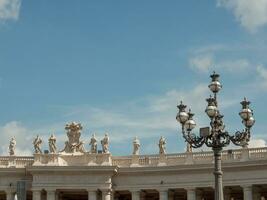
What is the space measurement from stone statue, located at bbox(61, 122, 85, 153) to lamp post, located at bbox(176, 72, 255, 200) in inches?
1697

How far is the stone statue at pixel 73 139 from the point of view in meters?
80.9

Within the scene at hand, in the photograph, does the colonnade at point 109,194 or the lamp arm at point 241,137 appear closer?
the lamp arm at point 241,137

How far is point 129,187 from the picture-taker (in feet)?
258

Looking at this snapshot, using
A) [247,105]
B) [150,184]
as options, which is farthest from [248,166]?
[247,105]

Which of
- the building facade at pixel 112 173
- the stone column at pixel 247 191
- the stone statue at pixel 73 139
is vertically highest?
the stone statue at pixel 73 139

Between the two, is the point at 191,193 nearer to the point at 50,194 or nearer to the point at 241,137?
the point at 50,194

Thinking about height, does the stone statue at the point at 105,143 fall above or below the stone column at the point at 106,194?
above

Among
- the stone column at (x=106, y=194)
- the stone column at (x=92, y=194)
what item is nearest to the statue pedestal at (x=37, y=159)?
the stone column at (x=92, y=194)

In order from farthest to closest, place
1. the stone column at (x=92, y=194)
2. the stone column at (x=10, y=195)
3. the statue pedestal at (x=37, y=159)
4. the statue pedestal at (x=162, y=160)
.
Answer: the statue pedestal at (x=37, y=159) < the statue pedestal at (x=162, y=160) < the stone column at (x=10, y=195) < the stone column at (x=92, y=194)

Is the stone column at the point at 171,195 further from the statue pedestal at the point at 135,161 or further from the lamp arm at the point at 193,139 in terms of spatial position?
the lamp arm at the point at 193,139

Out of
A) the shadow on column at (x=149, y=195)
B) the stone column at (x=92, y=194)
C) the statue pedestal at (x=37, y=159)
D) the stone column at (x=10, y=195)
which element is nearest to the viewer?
the stone column at (x=92, y=194)

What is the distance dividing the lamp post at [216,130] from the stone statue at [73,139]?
4311cm

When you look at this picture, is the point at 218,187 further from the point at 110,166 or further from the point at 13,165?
the point at 13,165

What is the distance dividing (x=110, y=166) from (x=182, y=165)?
28.0 feet
